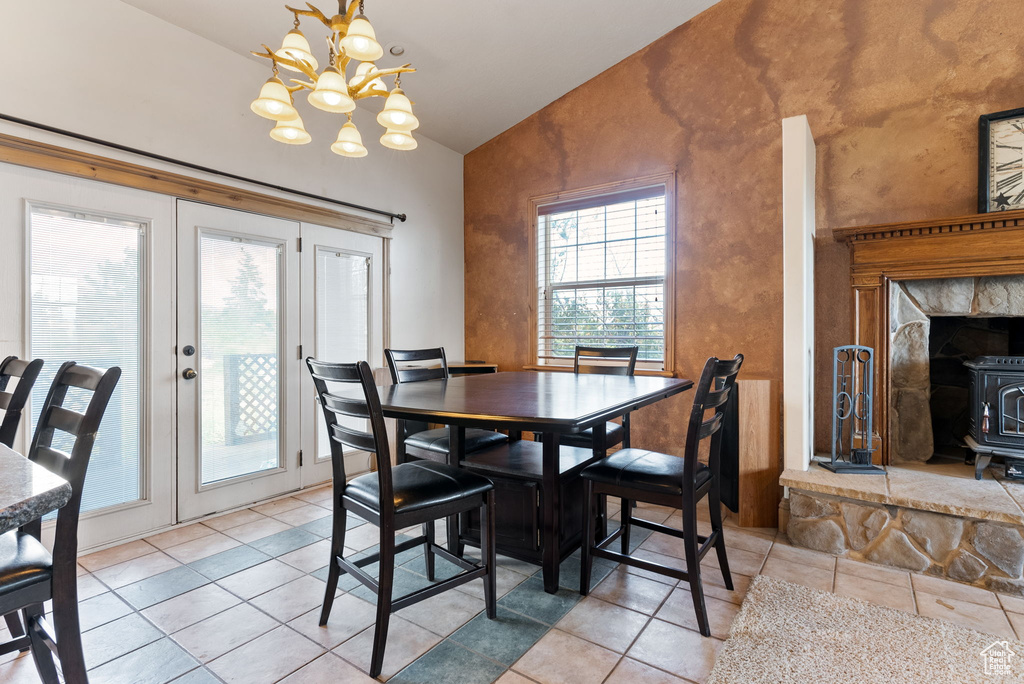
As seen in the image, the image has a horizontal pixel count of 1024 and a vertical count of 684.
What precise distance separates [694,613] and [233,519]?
2.60 meters

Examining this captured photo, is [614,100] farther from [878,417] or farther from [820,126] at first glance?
[878,417]

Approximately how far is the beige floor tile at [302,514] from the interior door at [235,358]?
0.30 metres

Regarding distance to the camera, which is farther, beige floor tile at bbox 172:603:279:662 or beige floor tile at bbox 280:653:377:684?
beige floor tile at bbox 172:603:279:662

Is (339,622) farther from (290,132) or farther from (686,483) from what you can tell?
(290,132)

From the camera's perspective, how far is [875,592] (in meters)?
2.20

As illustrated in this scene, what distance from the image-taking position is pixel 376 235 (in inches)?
161

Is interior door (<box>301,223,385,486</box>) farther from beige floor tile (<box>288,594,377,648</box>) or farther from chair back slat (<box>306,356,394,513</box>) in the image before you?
chair back slat (<box>306,356,394,513</box>)

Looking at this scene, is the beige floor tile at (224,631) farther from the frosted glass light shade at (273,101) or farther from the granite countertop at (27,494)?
the frosted glass light shade at (273,101)

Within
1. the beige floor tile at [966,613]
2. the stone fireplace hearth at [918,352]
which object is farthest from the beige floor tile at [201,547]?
the stone fireplace hearth at [918,352]

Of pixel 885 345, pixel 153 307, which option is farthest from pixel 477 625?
pixel 885 345

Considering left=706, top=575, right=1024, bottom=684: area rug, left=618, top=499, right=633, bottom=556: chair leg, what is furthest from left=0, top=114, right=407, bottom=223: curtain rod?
left=706, top=575, right=1024, bottom=684: area rug

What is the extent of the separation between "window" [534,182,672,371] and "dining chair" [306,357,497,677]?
2.32 meters

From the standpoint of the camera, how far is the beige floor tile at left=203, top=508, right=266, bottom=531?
119 inches

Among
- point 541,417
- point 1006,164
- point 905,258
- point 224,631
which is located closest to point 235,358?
point 224,631
